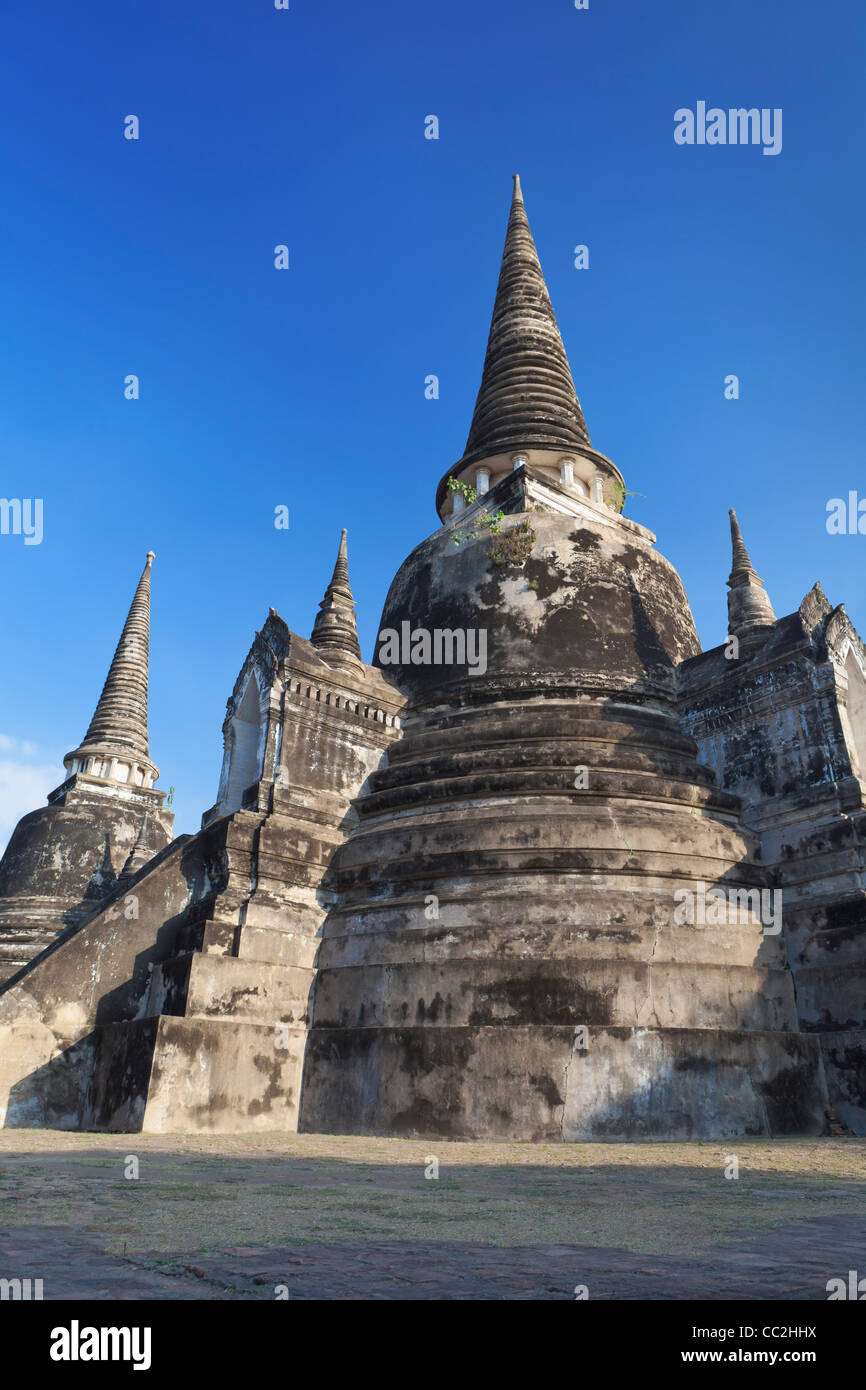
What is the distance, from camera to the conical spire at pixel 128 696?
88.3 ft

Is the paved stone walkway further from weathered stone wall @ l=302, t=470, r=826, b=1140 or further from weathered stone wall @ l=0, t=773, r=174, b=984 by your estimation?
weathered stone wall @ l=0, t=773, r=174, b=984

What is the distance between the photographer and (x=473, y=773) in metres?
13.0

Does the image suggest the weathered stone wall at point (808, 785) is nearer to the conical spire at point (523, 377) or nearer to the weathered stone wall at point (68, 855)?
the conical spire at point (523, 377)

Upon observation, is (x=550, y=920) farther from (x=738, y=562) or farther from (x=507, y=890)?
(x=738, y=562)

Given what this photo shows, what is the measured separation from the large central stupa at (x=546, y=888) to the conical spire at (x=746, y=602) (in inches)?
49.1

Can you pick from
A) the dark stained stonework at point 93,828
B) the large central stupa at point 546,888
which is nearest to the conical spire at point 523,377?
the large central stupa at point 546,888

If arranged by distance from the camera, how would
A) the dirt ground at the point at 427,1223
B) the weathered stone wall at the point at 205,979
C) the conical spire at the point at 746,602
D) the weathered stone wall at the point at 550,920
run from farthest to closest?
the conical spire at the point at 746,602
the weathered stone wall at the point at 205,979
the weathered stone wall at the point at 550,920
the dirt ground at the point at 427,1223

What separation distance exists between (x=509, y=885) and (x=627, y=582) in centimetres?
706

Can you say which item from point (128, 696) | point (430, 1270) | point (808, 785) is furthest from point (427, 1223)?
point (128, 696)

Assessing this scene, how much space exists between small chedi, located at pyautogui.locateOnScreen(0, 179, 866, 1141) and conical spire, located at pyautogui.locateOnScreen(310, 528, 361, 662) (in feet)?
0.25

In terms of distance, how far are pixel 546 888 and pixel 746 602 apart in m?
6.88

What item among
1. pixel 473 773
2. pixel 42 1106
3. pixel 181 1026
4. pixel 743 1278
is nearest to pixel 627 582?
pixel 473 773

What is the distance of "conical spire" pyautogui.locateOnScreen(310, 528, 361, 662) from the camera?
16422mm

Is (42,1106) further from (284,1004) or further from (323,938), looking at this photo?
(323,938)
